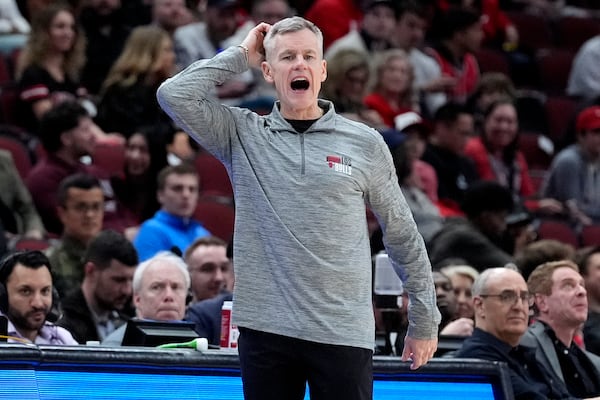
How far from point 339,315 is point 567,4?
10.6 meters

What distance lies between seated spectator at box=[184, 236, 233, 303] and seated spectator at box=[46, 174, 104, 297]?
53 centimetres

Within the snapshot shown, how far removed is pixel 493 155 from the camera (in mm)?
10211

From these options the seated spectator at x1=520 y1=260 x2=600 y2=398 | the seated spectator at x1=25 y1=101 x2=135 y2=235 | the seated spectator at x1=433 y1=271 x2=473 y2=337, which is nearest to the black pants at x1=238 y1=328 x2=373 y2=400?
the seated spectator at x1=520 y1=260 x2=600 y2=398

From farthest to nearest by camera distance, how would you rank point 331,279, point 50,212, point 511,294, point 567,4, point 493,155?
point 567,4
point 493,155
point 50,212
point 511,294
point 331,279

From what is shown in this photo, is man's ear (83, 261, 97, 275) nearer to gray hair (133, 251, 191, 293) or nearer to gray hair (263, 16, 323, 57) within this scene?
gray hair (133, 251, 191, 293)

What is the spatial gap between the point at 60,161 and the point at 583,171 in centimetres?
389

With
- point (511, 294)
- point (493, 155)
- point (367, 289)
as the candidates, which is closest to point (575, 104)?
point (493, 155)

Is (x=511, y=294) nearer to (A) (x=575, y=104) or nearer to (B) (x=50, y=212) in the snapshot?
(B) (x=50, y=212)

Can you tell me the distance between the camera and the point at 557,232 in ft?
30.1

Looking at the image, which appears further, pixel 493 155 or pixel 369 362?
pixel 493 155

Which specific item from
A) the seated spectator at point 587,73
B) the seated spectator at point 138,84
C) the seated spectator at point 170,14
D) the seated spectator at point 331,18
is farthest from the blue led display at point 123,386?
the seated spectator at point 587,73

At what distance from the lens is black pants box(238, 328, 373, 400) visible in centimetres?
350

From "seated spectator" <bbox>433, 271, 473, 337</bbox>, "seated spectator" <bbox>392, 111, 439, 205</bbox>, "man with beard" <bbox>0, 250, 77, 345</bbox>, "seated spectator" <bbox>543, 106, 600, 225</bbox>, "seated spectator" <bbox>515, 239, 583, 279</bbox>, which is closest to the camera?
"man with beard" <bbox>0, 250, 77, 345</bbox>

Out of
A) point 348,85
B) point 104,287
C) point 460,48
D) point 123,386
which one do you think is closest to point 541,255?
point 104,287
